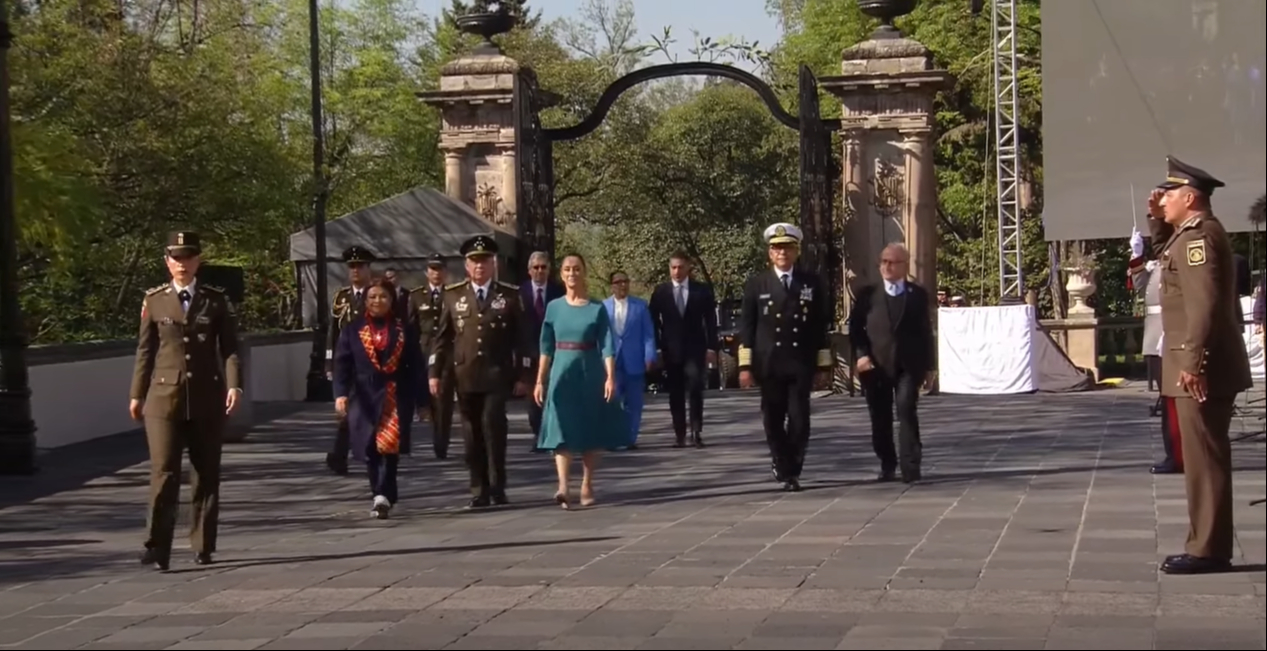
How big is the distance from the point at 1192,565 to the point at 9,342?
37.2 ft

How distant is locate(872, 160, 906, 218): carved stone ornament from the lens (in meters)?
26.9

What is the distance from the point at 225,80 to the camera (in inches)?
1122

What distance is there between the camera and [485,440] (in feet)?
43.3

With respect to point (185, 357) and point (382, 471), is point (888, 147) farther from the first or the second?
point (185, 357)

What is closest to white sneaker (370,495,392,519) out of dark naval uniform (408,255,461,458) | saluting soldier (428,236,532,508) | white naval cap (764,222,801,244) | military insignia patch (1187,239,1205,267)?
saluting soldier (428,236,532,508)

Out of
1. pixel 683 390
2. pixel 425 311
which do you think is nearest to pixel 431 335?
pixel 425 311

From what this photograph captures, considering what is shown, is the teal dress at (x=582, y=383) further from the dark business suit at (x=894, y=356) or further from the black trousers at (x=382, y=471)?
the dark business suit at (x=894, y=356)

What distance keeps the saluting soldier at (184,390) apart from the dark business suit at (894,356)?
16.2ft

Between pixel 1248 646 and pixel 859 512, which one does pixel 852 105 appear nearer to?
pixel 859 512

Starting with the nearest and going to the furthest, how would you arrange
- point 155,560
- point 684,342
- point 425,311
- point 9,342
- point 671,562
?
point 671,562 → point 155,560 → point 9,342 → point 425,311 → point 684,342

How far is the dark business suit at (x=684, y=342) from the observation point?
1792 centimetres

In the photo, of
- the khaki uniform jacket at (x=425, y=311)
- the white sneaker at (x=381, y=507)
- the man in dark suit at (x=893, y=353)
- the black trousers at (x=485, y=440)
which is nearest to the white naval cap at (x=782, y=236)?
the man in dark suit at (x=893, y=353)

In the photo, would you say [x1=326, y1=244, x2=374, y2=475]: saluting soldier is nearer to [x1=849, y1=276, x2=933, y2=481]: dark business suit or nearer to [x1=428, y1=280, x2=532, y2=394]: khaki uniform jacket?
[x1=428, y1=280, x2=532, y2=394]: khaki uniform jacket

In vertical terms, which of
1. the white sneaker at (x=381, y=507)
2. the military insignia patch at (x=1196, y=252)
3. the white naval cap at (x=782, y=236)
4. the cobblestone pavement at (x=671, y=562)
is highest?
the white naval cap at (x=782, y=236)
